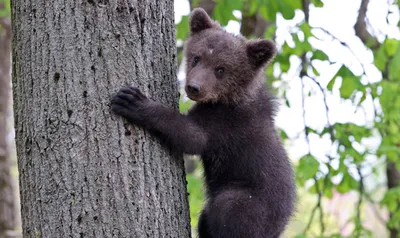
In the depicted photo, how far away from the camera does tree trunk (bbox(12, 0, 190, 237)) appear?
9.76 feet

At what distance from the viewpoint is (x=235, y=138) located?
159 inches

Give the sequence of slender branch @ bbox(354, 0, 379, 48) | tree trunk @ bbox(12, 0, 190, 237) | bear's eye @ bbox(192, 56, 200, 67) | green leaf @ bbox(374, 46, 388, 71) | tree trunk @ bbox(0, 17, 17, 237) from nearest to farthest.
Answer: tree trunk @ bbox(12, 0, 190, 237) → bear's eye @ bbox(192, 56, 200, 67) → green leaf @ bbox(374, 46, 388, 71) → slender branch @ bbox(354, 0, 379, 48) → tree trunk @ bbox(0, 17, 17, 237)

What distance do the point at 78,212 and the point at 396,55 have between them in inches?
160

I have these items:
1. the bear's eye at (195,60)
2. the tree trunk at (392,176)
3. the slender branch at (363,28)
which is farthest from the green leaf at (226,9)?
the tree trunk at (392,176)

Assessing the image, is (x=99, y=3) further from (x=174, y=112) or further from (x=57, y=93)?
(x=174, y=112)

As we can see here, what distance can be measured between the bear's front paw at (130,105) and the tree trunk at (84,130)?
0.05 m

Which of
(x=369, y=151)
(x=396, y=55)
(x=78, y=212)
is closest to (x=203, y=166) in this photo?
(x=78, y=212)

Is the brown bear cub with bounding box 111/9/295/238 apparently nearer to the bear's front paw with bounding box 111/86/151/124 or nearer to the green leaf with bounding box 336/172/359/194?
the bear's front paw with bounding box 111/86/151/124

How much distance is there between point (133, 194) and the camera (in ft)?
10.0

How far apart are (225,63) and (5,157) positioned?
249 inches

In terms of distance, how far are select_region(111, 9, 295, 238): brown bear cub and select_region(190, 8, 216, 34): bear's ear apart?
157 mm

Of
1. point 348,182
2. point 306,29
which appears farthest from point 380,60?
point 348,182

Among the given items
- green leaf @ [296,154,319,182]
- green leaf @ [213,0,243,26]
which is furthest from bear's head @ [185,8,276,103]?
green leaf @ [296,154,319,182]

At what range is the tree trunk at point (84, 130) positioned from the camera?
9.76ft
